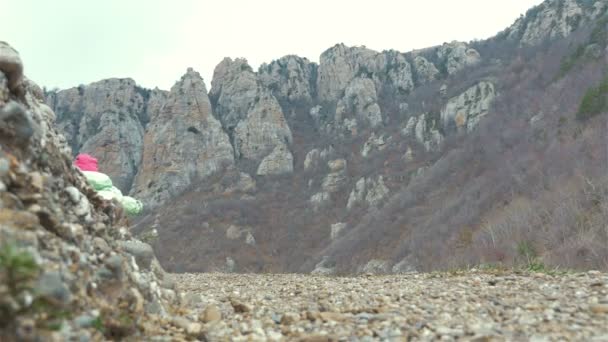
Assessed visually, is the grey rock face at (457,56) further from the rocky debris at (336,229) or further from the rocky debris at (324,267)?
the rocky debris at (324,267)

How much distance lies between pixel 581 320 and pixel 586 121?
154 feet

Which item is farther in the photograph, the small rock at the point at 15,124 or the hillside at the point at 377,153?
the hillside at the point at 377,153

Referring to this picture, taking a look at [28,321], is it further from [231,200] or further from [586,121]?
[231,200]

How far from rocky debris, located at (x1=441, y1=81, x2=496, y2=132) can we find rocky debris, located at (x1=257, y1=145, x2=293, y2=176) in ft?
108

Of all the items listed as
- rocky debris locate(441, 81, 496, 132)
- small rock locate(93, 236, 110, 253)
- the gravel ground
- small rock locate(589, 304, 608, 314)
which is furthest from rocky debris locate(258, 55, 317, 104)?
small rock locate(589, 304, 608, 314)

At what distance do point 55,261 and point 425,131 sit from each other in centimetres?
8027

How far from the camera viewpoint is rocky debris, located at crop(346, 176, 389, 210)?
67.2m

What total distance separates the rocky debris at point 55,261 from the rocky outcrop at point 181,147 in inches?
3478

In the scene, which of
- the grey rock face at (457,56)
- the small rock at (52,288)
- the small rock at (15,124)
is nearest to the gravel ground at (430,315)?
the small rock at (52,288)

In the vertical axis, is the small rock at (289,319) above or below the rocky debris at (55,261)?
below

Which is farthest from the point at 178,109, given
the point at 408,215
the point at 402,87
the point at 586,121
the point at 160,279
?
the point at 160,279

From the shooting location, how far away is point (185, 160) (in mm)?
97375

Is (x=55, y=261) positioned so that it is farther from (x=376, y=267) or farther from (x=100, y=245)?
(x=376, y=267)

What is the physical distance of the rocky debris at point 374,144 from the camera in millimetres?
86000
